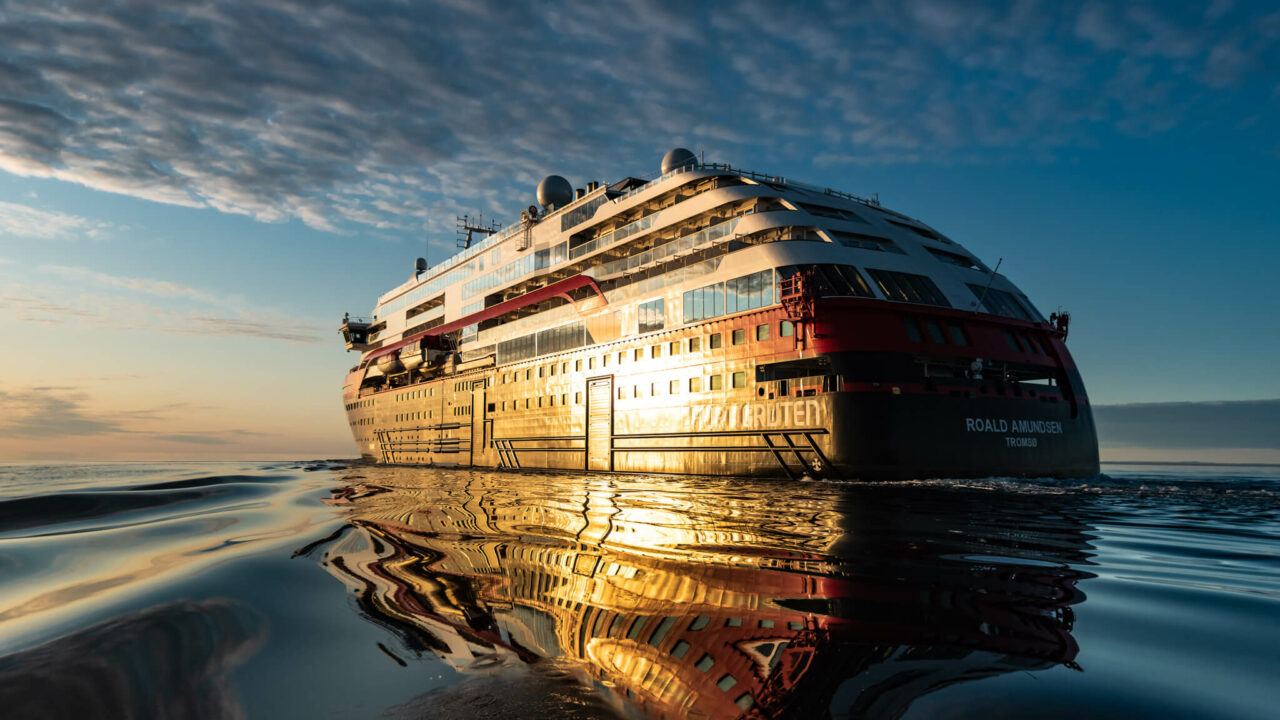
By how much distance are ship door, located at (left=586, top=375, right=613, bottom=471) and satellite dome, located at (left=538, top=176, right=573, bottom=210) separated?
17.5m

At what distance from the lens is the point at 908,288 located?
22188mm

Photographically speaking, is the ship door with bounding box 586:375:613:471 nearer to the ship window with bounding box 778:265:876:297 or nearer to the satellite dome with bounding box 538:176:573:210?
the ship window with bounding box 778:265:876:297

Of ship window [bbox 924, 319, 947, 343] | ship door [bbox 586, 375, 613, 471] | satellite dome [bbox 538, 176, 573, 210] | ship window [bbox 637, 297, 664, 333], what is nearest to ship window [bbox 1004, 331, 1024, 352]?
ship window [bbox 924, 319, 947, 343]

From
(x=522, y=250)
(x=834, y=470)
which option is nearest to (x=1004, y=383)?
(x=834, y=470)

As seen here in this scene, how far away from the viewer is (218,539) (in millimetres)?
7258

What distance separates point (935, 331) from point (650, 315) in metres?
11.6

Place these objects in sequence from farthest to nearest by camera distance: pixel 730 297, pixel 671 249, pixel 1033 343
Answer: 1. pixel 671 249
2. pixel 730 297
3. pixel 1033 343

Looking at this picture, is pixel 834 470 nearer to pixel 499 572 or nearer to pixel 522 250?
pixel 499 572

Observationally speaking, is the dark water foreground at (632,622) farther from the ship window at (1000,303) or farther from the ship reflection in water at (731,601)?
the ship window at (1000,303)

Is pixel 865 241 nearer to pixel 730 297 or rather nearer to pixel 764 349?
pixel 730 297

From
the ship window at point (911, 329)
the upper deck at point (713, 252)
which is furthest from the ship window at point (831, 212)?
the ship window at point (911, 329)

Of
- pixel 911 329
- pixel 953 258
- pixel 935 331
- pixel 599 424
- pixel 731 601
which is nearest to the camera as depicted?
pixel 731 601

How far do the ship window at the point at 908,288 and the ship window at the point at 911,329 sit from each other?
41.4 inches

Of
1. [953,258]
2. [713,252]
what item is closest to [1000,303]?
[953,258]
